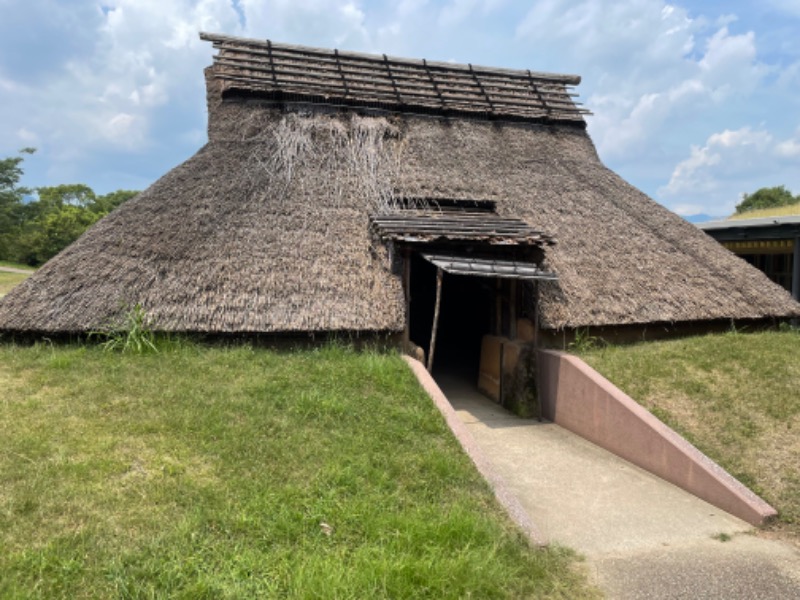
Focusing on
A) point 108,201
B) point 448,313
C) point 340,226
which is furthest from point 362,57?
point 108,201

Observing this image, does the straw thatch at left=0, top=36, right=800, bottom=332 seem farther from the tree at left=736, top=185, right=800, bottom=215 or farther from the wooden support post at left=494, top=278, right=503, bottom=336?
the tree at left=736, top=185, right=800, bottom=215

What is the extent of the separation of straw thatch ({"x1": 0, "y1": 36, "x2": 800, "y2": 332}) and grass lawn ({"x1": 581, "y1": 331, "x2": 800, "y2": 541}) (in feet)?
2.37

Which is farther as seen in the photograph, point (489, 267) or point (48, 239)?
point (48, 239)

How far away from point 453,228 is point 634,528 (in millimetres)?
4849

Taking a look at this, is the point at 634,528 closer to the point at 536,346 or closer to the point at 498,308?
the point at 536,346

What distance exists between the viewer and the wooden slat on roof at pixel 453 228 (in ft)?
26.2

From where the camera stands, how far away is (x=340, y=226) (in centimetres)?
873

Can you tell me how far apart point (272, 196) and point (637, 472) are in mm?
6813

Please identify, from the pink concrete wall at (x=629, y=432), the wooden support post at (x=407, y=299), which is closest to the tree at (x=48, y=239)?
the wooden support post at (x=407, y=299)

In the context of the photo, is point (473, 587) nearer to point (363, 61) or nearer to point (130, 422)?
point (130, 422)

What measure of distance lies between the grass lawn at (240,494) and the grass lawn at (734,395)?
8.78 feet

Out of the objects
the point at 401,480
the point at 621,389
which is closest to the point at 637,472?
the point at 621,389

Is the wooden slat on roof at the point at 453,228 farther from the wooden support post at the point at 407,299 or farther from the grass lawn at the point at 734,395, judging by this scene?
the grass lawn at the point at 734,395

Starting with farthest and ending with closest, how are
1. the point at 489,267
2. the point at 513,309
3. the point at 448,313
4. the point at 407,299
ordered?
1. the point at 448,313
2. the point at 513,309
3. the point at 407,299
4. the point at 489,267
